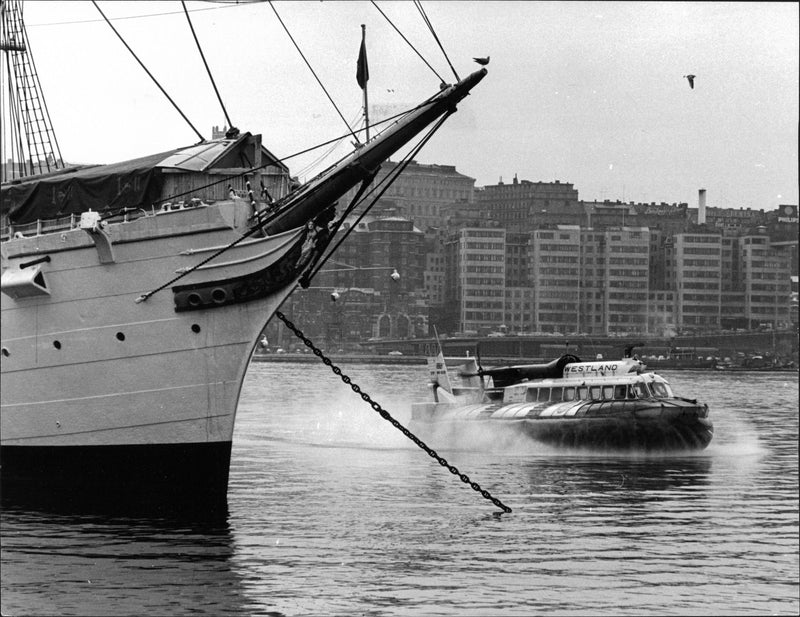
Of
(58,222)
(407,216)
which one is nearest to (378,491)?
(58,222)

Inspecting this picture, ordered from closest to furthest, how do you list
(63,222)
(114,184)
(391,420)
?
(391,420) < (114,184) < (63,222)

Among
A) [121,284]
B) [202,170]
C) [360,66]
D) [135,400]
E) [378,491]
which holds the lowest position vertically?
[378,491]

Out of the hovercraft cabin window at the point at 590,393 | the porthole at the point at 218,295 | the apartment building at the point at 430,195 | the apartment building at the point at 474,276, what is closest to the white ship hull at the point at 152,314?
the porthole at the point at 218,295

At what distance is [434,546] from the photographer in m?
22.4

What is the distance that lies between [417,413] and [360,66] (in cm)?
2439

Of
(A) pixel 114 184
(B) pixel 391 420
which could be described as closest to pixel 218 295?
(A) pixel 114 184

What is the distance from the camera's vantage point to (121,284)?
1027 inches

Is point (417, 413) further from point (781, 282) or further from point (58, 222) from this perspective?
point (781, 282)

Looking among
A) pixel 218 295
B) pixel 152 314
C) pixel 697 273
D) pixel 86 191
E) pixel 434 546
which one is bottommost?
pixel 434 546

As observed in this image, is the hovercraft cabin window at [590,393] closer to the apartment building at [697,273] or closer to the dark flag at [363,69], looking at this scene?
the dark flag at [363,69]

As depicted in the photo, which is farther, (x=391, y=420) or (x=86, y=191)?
(x=86, y=191)

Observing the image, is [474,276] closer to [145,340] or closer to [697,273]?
[697,273]

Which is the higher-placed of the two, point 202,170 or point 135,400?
point 202,170

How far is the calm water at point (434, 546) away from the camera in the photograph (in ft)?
58.6
